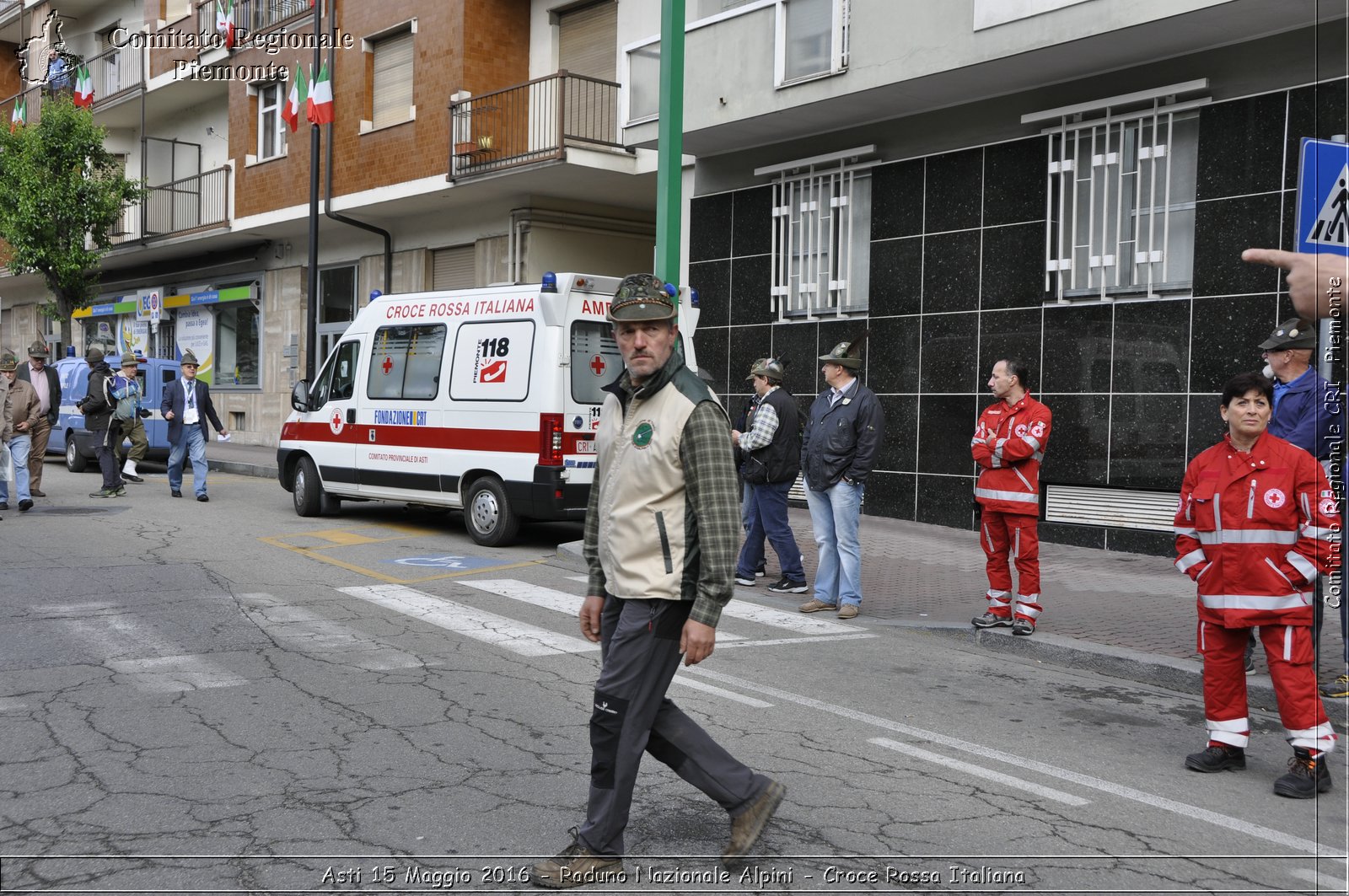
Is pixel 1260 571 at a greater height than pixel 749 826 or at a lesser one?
greater

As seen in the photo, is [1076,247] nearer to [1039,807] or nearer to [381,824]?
[1039,807]

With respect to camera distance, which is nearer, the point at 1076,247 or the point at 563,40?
the point at 1076,247

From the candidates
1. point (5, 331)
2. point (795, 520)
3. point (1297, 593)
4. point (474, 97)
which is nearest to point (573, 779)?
point (1297, 593)

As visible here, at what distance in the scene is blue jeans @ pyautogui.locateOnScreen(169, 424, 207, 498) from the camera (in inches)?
591

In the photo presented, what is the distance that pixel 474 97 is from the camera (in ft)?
63.6

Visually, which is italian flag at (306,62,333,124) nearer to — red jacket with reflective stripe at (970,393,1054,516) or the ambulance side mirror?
the ambulance side mirror

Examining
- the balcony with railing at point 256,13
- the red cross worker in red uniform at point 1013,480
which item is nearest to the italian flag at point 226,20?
the balcony with railing at point 256,13

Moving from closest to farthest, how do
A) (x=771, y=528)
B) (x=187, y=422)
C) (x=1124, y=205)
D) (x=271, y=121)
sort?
(x=771, y=528) → (x=1124, y=205) → (x=187, y=422) → (x=271, y=121)

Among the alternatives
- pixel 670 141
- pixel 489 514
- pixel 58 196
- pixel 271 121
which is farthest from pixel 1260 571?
pixel 58 196

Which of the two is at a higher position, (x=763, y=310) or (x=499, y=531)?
(x=763, y=310)

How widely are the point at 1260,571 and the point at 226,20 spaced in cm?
2515

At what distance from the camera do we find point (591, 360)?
1130 cm

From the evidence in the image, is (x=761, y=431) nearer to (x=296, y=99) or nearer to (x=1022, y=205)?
(x=1022, y=205)

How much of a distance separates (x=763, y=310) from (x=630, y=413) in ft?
39.3
